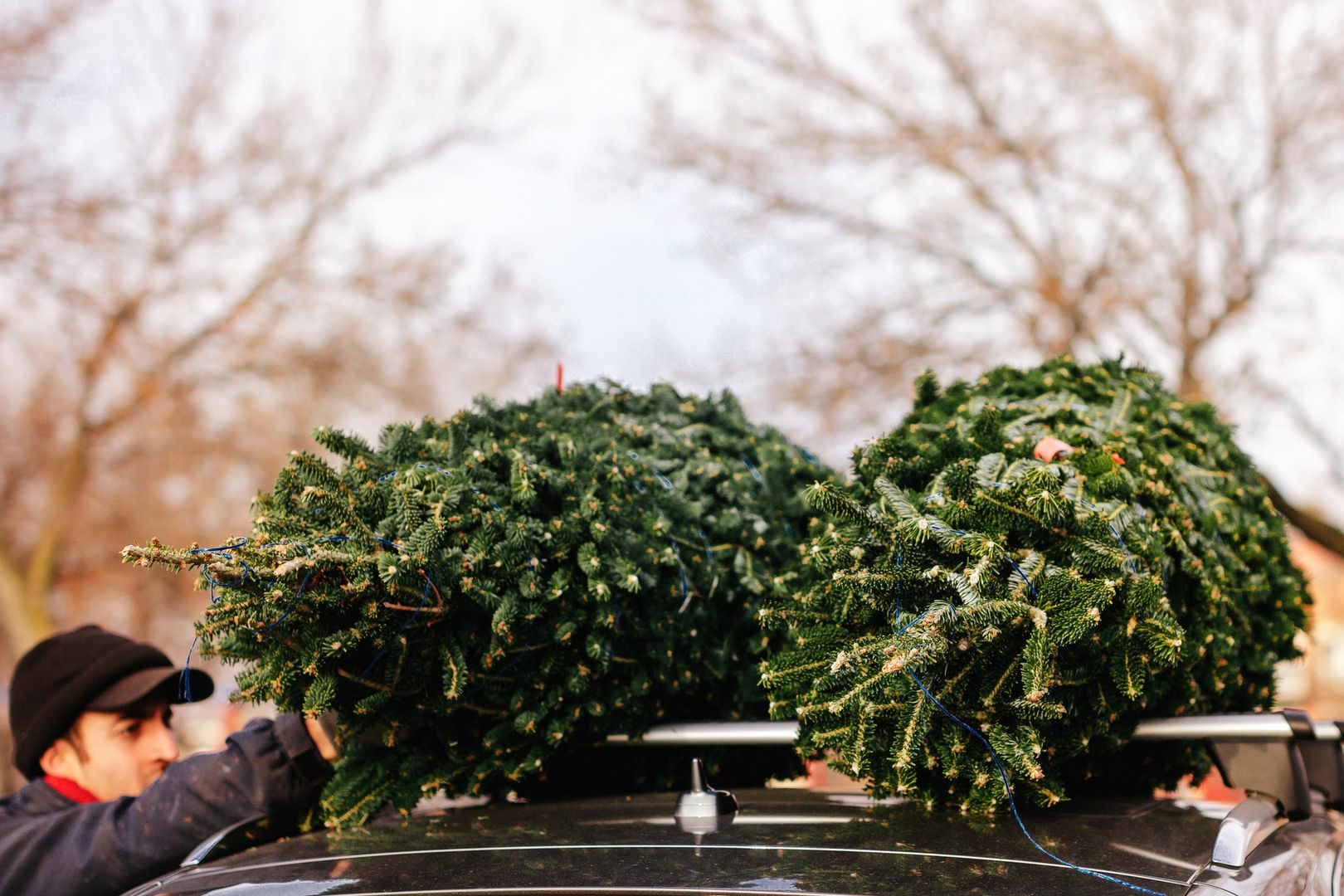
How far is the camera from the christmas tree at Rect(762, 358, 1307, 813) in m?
1.96

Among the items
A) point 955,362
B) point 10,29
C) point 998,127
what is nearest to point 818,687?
point 955,362

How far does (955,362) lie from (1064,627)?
10924 millimetres

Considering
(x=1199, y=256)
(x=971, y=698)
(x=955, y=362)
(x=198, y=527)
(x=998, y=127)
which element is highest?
(x=998, y=127)

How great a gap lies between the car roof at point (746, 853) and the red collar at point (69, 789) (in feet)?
4.58

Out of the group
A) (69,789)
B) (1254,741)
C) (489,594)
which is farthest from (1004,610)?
(69,789)

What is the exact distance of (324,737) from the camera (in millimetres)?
2635

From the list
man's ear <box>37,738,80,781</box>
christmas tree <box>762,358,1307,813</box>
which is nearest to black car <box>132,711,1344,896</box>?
christmas tree <box>762,358,1307,813</box>

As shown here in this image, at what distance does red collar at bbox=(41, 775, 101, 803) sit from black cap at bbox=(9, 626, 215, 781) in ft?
0.50

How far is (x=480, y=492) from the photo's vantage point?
2318 millimetres

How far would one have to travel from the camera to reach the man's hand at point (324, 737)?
8.39 feet

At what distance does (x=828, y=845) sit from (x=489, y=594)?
0.80 meters

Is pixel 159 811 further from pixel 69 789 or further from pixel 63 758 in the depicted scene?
pixel 63 758

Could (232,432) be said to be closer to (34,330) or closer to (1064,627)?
(34,330)

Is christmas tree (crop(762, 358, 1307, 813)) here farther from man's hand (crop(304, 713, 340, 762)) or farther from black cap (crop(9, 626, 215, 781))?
black cap (crop(9, 626, 215, 781))
